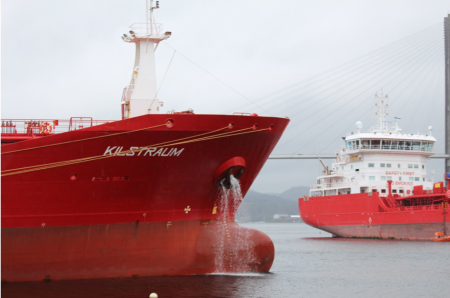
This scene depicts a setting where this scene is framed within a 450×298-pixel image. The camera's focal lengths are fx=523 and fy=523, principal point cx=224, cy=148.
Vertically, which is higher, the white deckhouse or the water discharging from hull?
the white deckhouse

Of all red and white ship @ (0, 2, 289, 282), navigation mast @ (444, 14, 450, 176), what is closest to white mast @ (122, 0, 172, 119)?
red and white ship @ (0, 2, 289, 282)

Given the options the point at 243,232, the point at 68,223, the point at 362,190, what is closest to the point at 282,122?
the point at 243,232

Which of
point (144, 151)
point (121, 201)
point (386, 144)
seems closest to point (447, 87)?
point (386, 144)

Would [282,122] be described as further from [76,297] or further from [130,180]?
[76,297]

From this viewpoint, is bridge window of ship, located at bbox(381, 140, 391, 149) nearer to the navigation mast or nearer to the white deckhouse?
the white deckhouse

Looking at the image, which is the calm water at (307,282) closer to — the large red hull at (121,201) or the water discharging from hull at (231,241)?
the water discharging from hull at (231,241)

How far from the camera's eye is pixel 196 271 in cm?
1521

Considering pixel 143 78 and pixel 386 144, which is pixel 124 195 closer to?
pixel 143 78

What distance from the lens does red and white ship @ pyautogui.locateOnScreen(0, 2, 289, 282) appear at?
552 inches

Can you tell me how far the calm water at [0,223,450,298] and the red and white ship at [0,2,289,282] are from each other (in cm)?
54

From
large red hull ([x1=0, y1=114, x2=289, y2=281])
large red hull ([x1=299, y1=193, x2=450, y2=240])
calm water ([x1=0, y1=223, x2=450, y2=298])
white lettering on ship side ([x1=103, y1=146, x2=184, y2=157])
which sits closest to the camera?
calm water ([x1=0, y1=223, x2=450, y2=298])

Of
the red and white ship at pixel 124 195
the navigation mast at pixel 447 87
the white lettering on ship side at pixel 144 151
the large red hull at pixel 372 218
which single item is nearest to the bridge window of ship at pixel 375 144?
the large red hull at pixel 372 218

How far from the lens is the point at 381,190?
3738 cm

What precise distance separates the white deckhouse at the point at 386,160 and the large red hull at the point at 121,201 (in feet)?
78.7
